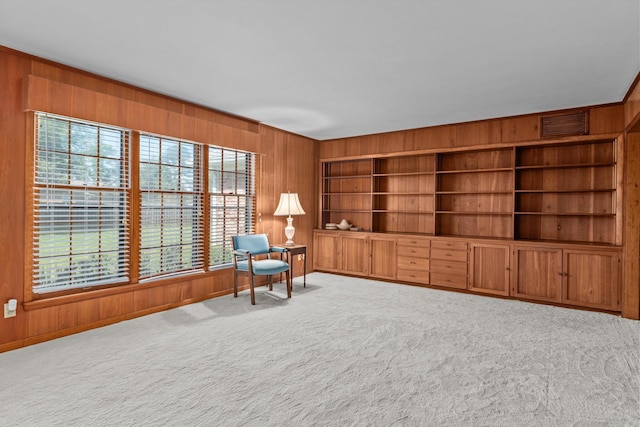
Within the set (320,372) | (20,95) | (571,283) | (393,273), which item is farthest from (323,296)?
(20,95)

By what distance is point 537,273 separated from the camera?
15.4 feet

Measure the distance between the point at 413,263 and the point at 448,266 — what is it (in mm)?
554

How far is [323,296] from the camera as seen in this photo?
196 inches

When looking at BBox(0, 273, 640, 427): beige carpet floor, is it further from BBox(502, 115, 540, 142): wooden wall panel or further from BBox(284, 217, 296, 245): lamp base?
BBox(502, 115, 540, 142): wooden wall panel

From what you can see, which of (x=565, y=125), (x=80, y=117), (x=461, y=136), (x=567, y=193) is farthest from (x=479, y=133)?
(x=80, y=117)

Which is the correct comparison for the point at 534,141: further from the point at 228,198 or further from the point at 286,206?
the point at 228,198

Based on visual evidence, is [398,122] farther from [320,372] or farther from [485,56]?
[320,372]

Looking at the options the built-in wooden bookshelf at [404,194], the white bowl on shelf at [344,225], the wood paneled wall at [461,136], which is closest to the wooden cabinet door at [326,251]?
the white bowl on shelf at [344,225]

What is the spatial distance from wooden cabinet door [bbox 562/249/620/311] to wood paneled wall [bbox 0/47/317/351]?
14.9 ft

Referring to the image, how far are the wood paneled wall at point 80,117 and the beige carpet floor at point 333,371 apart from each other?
0.65ft

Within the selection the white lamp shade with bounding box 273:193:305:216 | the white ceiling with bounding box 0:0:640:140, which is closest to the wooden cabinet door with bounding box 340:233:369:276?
the white lamp shade with bounding box 273:193:305:216

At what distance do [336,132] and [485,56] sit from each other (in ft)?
10.9

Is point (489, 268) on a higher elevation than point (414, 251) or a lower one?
lower

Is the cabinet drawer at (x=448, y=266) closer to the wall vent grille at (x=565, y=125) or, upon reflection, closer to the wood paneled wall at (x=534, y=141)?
the wood paneled wall at (x=534, y=141)
